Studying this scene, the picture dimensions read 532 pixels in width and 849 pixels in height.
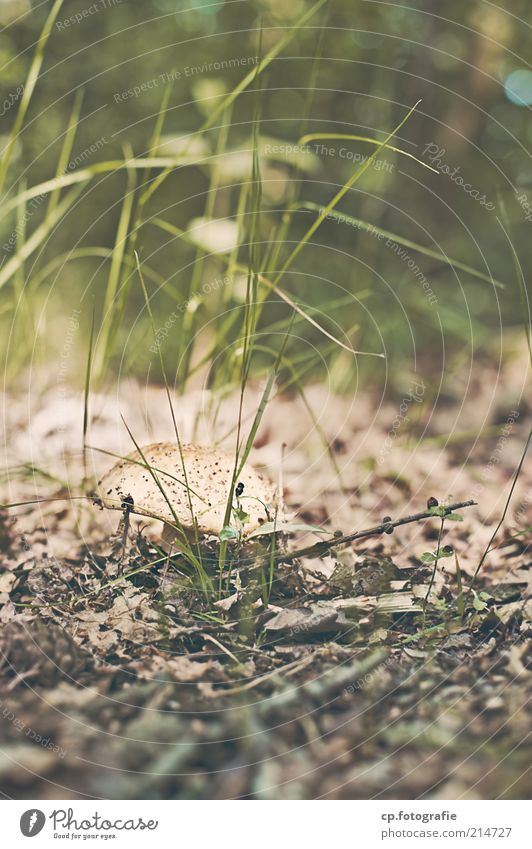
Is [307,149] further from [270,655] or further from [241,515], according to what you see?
[270,655]

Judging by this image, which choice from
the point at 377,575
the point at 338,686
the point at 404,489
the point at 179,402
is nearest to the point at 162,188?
the point at 179,402

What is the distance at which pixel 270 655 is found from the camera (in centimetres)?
85

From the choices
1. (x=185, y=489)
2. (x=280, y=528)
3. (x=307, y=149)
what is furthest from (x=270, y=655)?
(x=307, y=149)

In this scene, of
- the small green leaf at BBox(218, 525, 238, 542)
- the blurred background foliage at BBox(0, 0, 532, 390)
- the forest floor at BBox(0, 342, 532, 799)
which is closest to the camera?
the forest floor at BBox(0, 342, 532, 799)

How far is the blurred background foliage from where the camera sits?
5.53ft

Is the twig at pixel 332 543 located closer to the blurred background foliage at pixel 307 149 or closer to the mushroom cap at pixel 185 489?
the mushroom cap at pixel 185 489

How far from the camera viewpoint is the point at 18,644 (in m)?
0.86

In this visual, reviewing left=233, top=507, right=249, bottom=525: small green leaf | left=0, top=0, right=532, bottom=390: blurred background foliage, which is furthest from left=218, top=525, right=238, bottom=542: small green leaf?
left=0, top=0, right=532, bottom=390: blurred background foliage

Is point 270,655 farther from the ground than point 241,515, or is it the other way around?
point 241,515

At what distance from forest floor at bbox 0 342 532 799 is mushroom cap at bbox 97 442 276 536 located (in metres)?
0.04

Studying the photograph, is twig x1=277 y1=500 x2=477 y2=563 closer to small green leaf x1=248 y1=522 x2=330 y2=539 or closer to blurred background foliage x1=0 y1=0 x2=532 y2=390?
small green leaf x1=248 y1=522 x2=330 y2=539

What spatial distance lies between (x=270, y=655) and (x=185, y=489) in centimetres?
27

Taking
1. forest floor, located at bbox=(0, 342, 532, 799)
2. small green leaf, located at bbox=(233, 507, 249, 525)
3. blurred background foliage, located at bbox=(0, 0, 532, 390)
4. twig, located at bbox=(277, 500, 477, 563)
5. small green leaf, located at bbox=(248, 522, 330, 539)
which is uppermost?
blurred background foliage, located at bbox=(0, 0, 532, 390)
